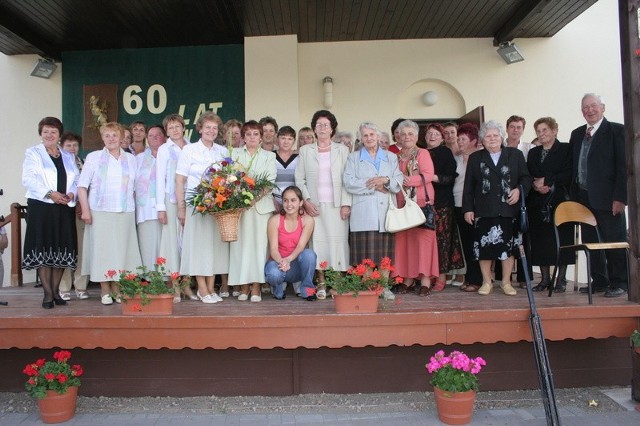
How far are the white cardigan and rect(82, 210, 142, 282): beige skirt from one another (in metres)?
0.28

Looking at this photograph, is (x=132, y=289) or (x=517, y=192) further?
(x=517, y=192)

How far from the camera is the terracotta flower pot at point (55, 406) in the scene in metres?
3.72

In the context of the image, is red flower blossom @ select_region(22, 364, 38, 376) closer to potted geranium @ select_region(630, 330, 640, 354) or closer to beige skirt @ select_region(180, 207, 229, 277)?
beige skirt @ select_region(180, 207, 229, 277)

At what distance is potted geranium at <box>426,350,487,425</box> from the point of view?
3613mm

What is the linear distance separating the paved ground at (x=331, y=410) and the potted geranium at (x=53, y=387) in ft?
0.34

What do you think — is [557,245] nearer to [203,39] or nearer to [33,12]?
[203,39]

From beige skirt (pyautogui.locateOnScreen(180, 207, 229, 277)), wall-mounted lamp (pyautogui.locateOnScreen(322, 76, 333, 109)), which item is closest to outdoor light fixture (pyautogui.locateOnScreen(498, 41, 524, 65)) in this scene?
wall-mounted lamp (pyautogui.locateOnScreen(322, 76, 333, 109))

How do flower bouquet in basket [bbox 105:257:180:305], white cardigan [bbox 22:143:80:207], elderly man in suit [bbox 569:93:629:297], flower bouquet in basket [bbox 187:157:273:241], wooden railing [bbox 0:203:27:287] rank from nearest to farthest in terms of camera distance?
flower bouquet in basket [bbox 105:257:180:305], flower bouquet in basket [bbox 187:157:273:241], white cardigan [bbox 22:143:80:207], elderly man in suit [bbox 569:93:629:297], wooden railing [bbox 0:203:27:287]

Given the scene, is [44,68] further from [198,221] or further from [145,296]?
[145,296]

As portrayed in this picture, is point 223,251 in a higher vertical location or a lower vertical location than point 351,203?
lower

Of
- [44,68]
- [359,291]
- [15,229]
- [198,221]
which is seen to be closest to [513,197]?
[359,291]

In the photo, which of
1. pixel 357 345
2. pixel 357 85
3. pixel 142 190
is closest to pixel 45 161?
pixel 142 190

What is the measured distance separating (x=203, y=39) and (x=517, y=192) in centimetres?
489

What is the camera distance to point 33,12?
667 centimetres
